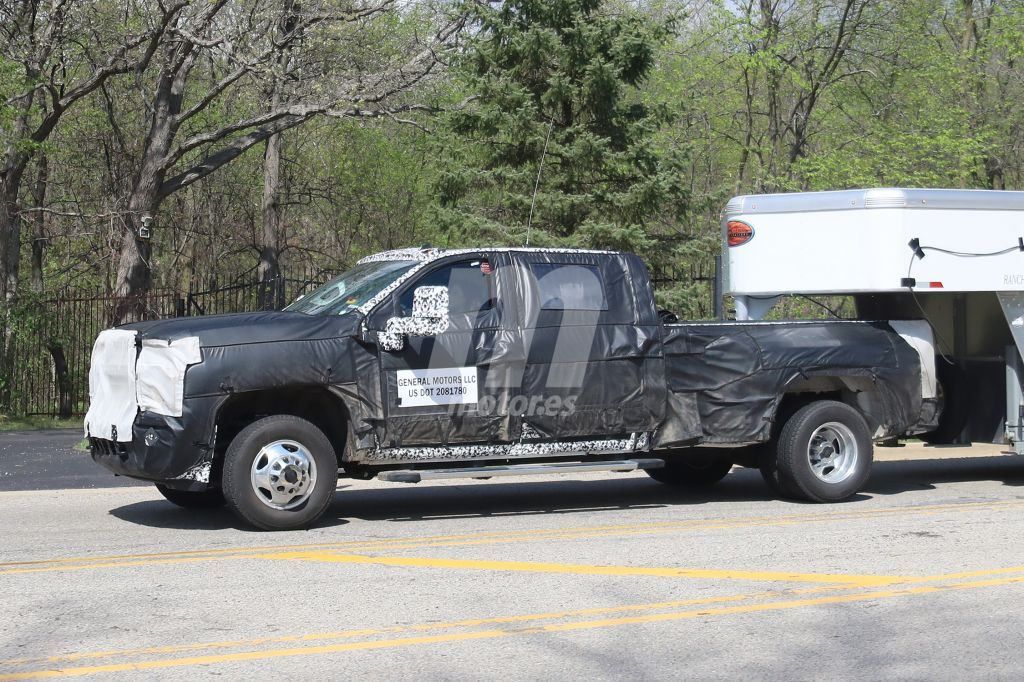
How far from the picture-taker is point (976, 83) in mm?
28062

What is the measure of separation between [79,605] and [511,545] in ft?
9.99

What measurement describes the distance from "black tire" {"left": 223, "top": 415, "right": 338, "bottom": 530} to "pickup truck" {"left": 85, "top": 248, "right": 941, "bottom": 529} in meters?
0.02

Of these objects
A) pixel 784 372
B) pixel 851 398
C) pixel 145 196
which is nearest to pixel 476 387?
Answer: pixel 784 372

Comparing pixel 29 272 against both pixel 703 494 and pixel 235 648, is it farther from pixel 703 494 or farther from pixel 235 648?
pixel 235 648

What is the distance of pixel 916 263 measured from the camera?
35.3 ft

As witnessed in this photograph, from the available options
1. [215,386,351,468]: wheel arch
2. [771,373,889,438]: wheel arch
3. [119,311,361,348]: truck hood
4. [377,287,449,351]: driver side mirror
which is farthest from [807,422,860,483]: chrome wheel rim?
[119,311,361,348]: truck hood

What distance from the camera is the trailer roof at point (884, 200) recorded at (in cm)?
1080

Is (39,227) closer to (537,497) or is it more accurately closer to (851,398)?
(537,497)

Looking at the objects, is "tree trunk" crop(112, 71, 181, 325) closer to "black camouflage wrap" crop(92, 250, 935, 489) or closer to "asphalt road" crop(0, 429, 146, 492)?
"asphalt road" crop(0, 429, 146, 492)

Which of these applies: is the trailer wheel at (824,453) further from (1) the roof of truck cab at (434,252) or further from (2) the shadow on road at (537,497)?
(1) the roof of truck cab at (434,252)

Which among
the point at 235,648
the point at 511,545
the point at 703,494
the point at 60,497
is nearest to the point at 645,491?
the point at 703,494

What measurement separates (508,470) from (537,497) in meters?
2.09

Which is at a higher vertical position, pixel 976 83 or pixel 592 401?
pixel 976 83

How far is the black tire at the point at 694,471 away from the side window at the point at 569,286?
2.17 meters
